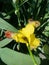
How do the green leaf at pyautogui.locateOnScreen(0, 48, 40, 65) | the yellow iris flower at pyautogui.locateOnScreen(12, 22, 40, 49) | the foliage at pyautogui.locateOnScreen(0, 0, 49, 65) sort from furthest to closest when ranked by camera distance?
→ the foliage at pyautogui.locateOnScreen(0, 0, 49, 65), the green leaf at pyautogui.locateOnScreen(0, 48, 40, 65), the yellow iris flower at pyautogui.locateOnScreen(12, 22, 40, 49)

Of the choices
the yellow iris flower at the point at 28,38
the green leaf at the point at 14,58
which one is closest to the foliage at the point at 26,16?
the green leaf at the point at 14,58

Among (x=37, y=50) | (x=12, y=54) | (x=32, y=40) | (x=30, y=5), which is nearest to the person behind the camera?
(x=32, y=40)

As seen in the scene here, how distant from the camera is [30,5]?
113cm

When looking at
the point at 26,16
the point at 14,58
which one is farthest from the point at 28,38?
the point at 26,16

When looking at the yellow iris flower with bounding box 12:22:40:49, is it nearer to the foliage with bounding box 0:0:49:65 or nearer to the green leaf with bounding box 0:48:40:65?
the green leaf with bounding box 0:48:40:65

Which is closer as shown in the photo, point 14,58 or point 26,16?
point 14,58

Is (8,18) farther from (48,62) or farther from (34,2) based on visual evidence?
(48,62)

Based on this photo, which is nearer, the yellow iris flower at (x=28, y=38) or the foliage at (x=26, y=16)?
the yellow iris flower at (x=28, y=38)

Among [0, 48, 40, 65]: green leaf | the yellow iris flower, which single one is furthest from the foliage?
the yellow iris flower

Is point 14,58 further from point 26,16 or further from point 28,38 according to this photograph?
point 26,16

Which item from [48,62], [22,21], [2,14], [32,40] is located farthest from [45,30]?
[32,40]

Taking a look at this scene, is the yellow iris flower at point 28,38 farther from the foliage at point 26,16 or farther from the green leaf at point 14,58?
the foliage at point 26,16

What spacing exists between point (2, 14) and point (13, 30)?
0.25 meters

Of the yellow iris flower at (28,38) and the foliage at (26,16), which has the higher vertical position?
the yellow iris flower at (28,38)
